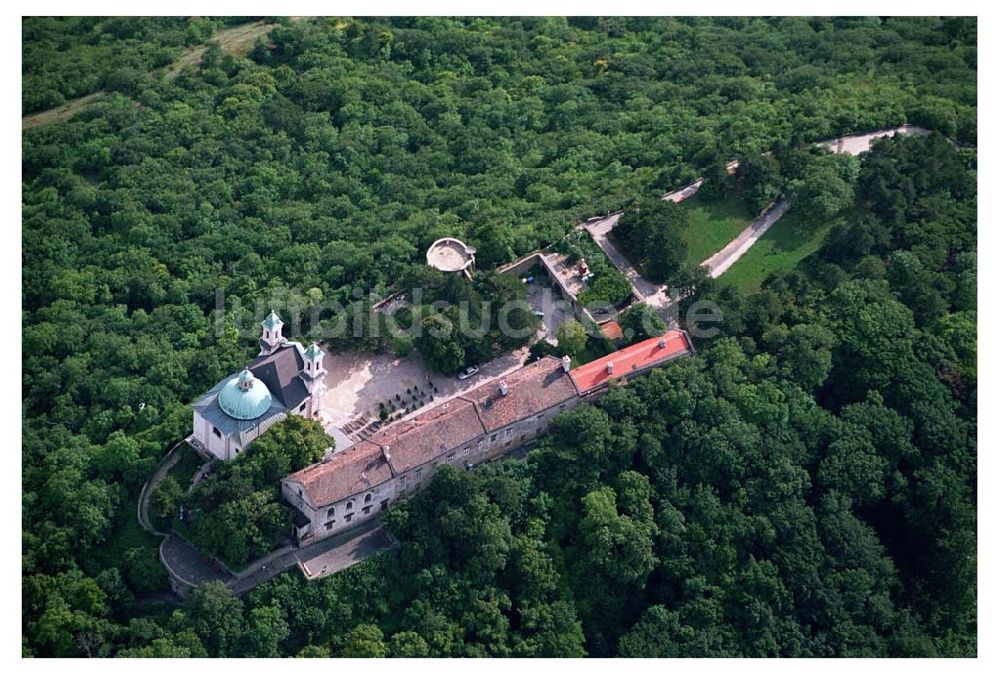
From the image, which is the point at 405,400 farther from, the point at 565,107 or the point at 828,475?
the point at 565,107

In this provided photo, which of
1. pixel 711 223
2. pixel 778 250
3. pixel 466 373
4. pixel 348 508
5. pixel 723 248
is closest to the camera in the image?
pixel 348 508

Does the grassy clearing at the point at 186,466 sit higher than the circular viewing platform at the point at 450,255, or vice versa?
the circular viewing platform at the point at 450,255

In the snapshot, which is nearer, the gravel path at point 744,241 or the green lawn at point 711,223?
the gravel path at point 744,241

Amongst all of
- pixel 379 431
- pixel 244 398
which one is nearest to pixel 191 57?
pixel 244 398

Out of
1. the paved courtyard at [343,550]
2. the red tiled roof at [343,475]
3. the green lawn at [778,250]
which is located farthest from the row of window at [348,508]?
the green lawn at [778,250]

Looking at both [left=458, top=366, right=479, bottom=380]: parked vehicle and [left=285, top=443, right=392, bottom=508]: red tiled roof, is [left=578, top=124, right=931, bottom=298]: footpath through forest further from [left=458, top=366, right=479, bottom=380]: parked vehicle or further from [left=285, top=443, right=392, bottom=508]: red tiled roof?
[left=285, top=443, right=392, bottom=508]: red tiled roof

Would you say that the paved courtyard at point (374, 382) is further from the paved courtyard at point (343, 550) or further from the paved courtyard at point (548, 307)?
the paved courtyard at point (343, 550)

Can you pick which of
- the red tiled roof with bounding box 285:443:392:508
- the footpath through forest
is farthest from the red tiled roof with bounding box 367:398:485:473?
the footpath through forest

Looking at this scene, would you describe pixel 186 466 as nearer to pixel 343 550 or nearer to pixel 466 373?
pixel 343 550
